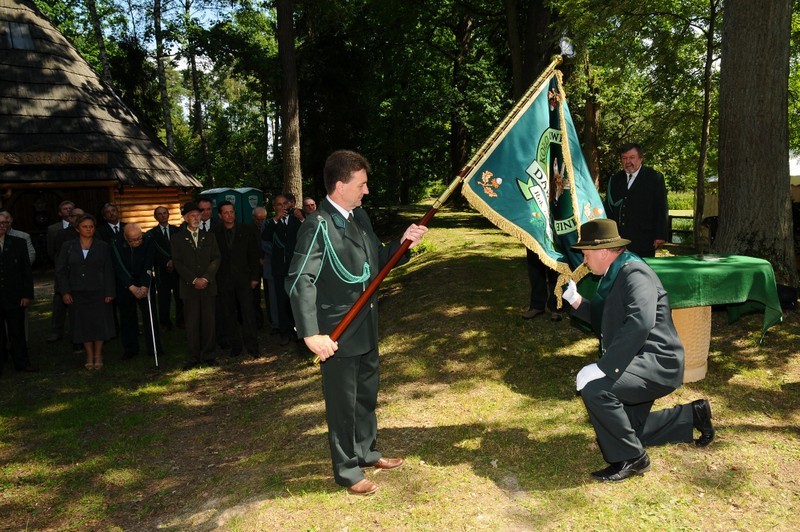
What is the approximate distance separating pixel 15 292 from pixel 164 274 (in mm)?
2564

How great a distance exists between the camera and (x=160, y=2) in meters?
33.1

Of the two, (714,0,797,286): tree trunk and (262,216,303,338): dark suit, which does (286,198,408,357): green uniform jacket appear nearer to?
(262,216,303,338): dark suit

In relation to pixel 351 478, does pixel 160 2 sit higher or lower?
higher

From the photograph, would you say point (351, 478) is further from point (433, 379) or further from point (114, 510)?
point (433, 379)

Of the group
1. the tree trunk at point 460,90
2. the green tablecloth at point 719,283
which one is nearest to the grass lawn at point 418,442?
the green tablecloth at point 719,283

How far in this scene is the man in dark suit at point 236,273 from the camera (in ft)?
30.5

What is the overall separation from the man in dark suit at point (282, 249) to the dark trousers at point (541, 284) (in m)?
3.83

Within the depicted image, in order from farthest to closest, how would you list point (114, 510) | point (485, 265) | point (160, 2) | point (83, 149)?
point (160, 2), point (83, 149), point (485, 265), point (114, 510)

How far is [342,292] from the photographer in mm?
4598

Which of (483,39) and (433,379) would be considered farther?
(483,39)

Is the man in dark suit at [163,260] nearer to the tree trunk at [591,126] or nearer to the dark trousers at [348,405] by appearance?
the dark trousers at [348,405]

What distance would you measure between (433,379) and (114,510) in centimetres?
364

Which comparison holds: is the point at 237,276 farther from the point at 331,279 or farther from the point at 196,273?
the point at 331,279

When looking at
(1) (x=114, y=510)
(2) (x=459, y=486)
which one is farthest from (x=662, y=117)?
(1) (x=114, y=510)
